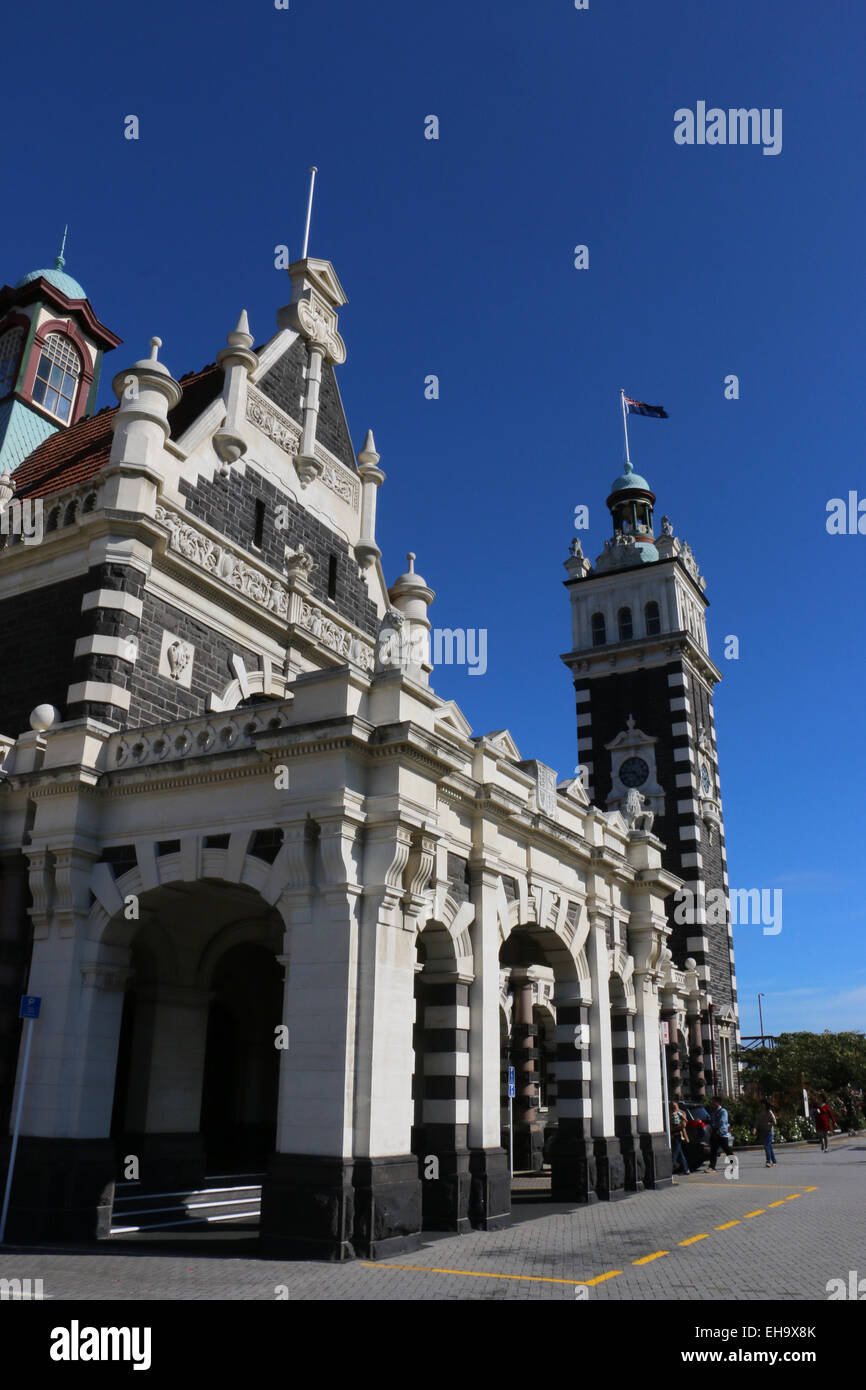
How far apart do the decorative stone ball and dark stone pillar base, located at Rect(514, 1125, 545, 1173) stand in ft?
65.3

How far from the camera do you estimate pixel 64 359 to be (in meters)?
30.2

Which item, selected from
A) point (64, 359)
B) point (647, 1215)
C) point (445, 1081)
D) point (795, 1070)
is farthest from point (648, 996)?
point (795, 1070)

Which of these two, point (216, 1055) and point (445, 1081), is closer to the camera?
point (445, 1081)

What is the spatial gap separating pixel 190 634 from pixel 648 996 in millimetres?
12941

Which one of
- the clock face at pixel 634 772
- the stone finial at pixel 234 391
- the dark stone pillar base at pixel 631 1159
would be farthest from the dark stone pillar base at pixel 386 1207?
the clock face at pixel 634 772

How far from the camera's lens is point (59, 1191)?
545 inches

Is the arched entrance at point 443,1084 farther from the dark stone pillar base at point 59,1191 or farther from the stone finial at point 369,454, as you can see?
the stone finial at point 369,454

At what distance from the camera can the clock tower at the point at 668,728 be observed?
43.1 metres

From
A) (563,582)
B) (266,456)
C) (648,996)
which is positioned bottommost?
(648,996)

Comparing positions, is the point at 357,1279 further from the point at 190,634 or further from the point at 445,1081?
the point at 190,634

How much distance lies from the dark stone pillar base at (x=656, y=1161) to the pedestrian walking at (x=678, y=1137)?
1.57 m

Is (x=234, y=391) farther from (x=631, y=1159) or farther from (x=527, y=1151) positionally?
(x=527, y=1151)

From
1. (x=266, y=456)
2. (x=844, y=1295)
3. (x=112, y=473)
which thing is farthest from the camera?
(x=266, y=456)

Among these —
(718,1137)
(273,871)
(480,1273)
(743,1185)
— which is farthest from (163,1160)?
(718,1137)
